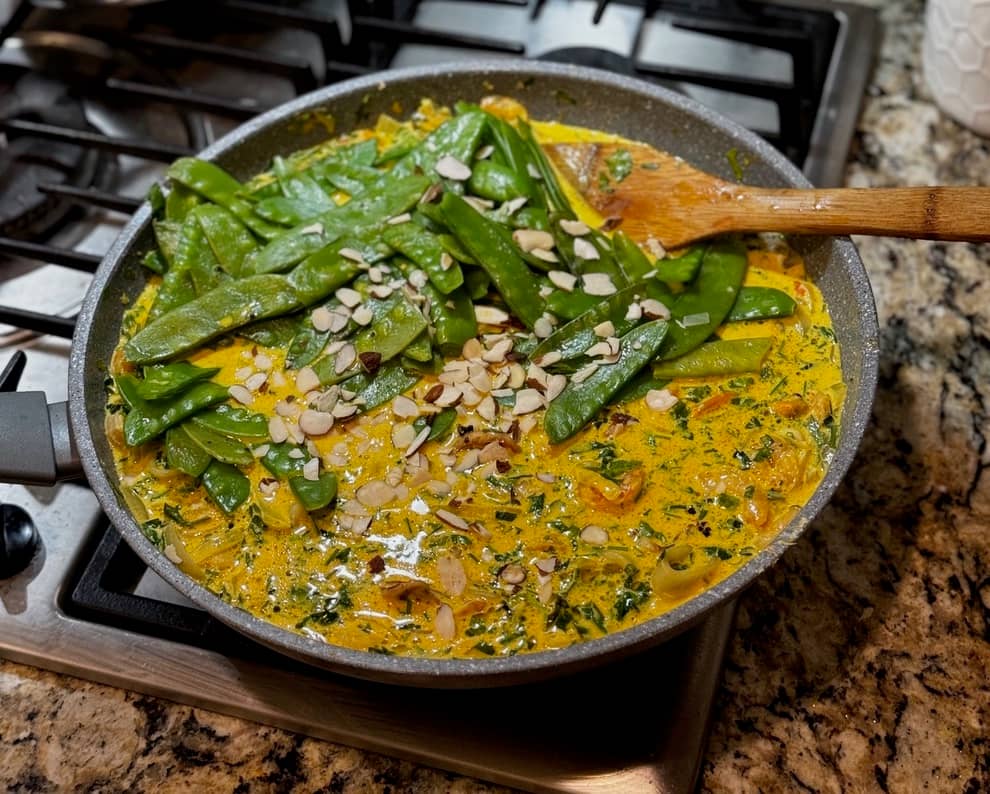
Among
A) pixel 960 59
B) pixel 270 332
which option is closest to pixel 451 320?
pixel 270 332

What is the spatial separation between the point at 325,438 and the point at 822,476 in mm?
729

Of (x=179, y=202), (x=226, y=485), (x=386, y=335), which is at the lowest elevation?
(x=226, y=485)

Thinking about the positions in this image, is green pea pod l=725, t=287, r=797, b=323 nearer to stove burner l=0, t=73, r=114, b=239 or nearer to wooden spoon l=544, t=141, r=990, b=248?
wooden spoon l=544, t=141, r=990, b=248

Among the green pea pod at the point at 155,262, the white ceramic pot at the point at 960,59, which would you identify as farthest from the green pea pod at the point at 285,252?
the white ceramic pot at the point at 960,59

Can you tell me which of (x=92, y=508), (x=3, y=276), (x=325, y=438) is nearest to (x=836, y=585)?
(x=325, y=438)

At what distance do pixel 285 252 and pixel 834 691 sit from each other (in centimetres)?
109

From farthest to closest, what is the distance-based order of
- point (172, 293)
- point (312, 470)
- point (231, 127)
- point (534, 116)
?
point (231, 127), point (534, 116), point (172, 293), point (312, 470)

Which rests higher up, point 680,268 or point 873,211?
point 873,211

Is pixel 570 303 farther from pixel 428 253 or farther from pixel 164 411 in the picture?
pixel 164 411

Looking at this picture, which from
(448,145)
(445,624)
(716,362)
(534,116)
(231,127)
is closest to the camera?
(445,624)

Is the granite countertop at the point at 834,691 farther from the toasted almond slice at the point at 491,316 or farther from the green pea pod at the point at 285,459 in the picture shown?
the toasted almond slice at the point at 491,316

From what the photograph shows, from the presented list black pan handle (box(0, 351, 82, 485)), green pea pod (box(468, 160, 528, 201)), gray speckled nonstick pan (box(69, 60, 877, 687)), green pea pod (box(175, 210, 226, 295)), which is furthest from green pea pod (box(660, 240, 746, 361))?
black pan handle (box(0, 351, 82, 485))

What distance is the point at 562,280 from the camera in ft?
5.31

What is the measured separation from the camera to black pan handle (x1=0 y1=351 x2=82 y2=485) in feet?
4.44
